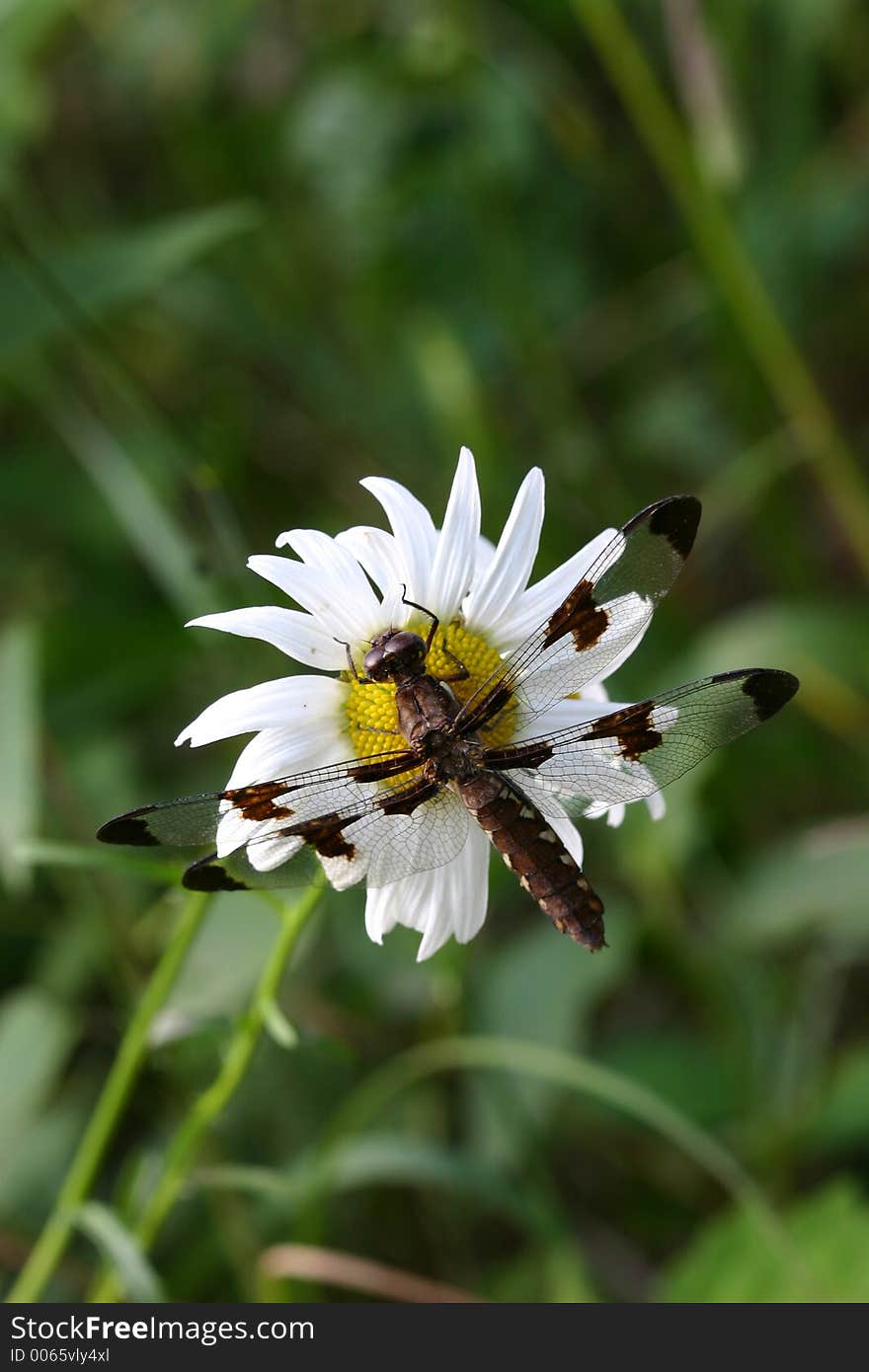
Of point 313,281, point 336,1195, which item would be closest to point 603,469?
point 313,281

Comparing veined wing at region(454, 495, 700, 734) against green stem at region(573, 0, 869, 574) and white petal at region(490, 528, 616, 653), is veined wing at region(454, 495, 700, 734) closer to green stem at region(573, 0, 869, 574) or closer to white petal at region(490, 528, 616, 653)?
white petal at region(490, 528, 616, 653)

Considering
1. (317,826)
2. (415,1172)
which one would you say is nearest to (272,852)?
(317,826)

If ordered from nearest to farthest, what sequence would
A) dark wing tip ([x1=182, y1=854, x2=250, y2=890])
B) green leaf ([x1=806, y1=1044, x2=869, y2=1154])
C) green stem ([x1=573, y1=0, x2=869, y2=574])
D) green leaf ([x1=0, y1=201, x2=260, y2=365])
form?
1. dark wing tip ([x1=182, y1=854, x2=250, y2=890])
2. green leaf ([x1=0, y1=201, x2=260, y2=365])
3. green leaf ([x1=806, y1=1044, x2=869, y2=1154])
4. green stem ([x1=573, y1=0, x2=869, y2=574])

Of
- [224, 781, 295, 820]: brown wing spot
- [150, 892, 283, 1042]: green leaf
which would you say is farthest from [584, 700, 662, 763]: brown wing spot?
[150, 892, 283, 1042]: green leaf

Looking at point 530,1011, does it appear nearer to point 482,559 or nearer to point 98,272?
point 482,559

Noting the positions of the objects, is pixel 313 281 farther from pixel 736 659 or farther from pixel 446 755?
pixel 446 755

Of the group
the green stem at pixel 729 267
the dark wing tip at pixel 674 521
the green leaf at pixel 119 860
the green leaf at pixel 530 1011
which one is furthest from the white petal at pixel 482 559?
the green stem at pixel 729 267
